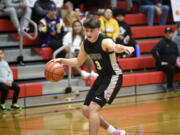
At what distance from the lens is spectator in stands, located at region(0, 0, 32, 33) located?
9.91 m

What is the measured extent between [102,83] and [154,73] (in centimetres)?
506

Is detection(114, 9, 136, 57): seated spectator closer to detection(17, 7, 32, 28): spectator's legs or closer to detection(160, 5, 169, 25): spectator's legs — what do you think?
detection(160, 5, 169, 25): spectator's legs

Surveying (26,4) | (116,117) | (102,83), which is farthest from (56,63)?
(26,4)

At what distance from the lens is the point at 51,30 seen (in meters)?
10.0

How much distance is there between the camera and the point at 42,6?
10781mm

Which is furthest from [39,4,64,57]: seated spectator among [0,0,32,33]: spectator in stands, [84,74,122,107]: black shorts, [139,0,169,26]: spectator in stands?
[84,74,122,107]: black shorts

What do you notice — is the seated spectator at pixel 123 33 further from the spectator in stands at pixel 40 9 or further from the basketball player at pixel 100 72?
the basketball player at pixel 100 72

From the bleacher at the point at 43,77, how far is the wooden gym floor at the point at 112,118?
0.35 metres

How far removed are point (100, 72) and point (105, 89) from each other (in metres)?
0.26

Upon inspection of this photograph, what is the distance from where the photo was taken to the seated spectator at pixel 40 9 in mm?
10562

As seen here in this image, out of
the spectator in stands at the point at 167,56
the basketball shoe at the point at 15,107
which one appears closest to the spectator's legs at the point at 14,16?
the basketball shoe at the point at 15,107

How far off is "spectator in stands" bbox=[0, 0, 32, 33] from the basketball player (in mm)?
4661

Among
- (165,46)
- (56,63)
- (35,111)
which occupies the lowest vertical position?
(35,111)

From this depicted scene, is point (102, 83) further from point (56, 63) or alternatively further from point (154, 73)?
point (154, 73)
